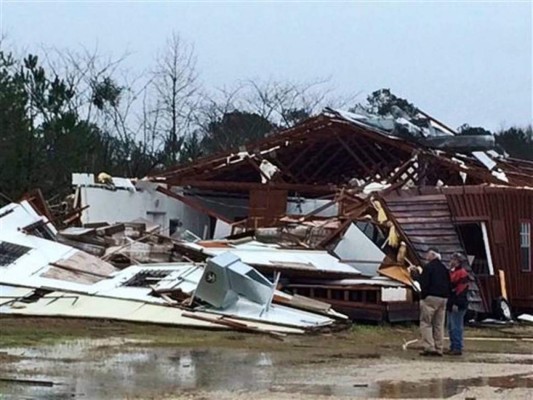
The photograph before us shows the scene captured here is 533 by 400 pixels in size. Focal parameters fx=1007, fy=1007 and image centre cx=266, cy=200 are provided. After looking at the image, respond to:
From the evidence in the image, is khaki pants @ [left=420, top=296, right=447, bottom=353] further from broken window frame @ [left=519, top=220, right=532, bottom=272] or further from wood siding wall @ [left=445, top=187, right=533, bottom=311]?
broken window frame @ [left=519, top=220, right=532, bottom=272]

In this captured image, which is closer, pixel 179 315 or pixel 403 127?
pixel 179 315

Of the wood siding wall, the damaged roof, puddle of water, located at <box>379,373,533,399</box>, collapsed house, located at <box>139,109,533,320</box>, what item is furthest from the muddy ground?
the damaged roof

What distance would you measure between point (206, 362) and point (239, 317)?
4.58 m

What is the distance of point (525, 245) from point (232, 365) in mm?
13608

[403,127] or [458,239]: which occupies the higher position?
[403,127]

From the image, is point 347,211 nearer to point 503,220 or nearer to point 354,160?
point 503,220

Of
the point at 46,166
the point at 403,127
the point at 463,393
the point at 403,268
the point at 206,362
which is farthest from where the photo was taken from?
the point at 46,166

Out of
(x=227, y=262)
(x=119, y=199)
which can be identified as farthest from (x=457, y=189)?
(x=119, y=199)

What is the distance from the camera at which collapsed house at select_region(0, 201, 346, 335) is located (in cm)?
1891

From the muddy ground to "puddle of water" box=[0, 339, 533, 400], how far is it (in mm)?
13

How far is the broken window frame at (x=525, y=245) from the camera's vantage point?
25500 millimetres

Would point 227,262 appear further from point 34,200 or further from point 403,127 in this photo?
point 403,127

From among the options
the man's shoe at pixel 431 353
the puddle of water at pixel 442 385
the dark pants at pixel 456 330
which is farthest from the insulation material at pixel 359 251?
the puddle of water at pixel 442 385

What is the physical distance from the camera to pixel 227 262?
19547 mm
